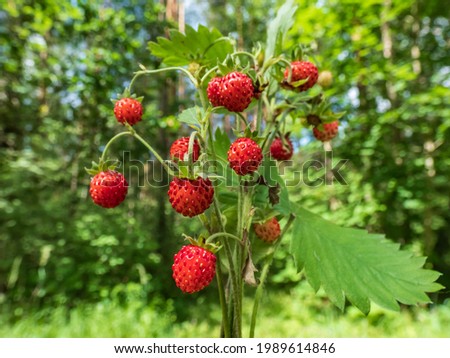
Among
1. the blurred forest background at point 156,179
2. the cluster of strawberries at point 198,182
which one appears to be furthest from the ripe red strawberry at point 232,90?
the blurred forest background at point 156,179

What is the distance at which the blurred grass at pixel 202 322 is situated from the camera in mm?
3172

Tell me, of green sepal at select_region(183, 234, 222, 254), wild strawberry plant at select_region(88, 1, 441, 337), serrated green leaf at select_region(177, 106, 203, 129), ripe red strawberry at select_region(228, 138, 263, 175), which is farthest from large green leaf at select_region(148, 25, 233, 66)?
green sepal at select_region(183, 234, 222, 254)

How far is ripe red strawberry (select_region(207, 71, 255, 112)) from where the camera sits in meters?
0.59

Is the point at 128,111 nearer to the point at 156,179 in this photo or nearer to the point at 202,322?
the point at 156,179

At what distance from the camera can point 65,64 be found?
3.74m

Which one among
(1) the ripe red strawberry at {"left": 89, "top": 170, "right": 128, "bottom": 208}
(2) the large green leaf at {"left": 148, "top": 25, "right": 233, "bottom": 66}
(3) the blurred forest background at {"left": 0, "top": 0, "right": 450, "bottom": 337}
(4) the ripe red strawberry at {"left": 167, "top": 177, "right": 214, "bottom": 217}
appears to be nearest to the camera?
(4) the ripe red strawberry at {"left": 167, "top": 177, "right": 214, "bottom": 217}

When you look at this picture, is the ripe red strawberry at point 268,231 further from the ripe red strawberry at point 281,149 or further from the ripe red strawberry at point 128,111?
the ripe red strawberry at point 128,111

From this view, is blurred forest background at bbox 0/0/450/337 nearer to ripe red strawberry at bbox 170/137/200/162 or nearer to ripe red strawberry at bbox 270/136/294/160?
ripe red strawberry at bbox 270/136/294/160

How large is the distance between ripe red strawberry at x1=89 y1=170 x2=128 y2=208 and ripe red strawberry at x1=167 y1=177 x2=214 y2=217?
6.3 inches

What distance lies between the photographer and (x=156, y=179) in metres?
2.90

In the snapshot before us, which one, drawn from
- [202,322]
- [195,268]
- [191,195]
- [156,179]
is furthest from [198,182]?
[202,322]

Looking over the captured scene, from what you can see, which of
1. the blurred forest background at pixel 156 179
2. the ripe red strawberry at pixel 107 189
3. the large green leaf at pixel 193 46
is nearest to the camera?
the ripe red strawberry at pixel 107 189

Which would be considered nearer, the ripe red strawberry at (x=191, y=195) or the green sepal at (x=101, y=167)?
the ripe red strawberry at (x=191, y=195)
